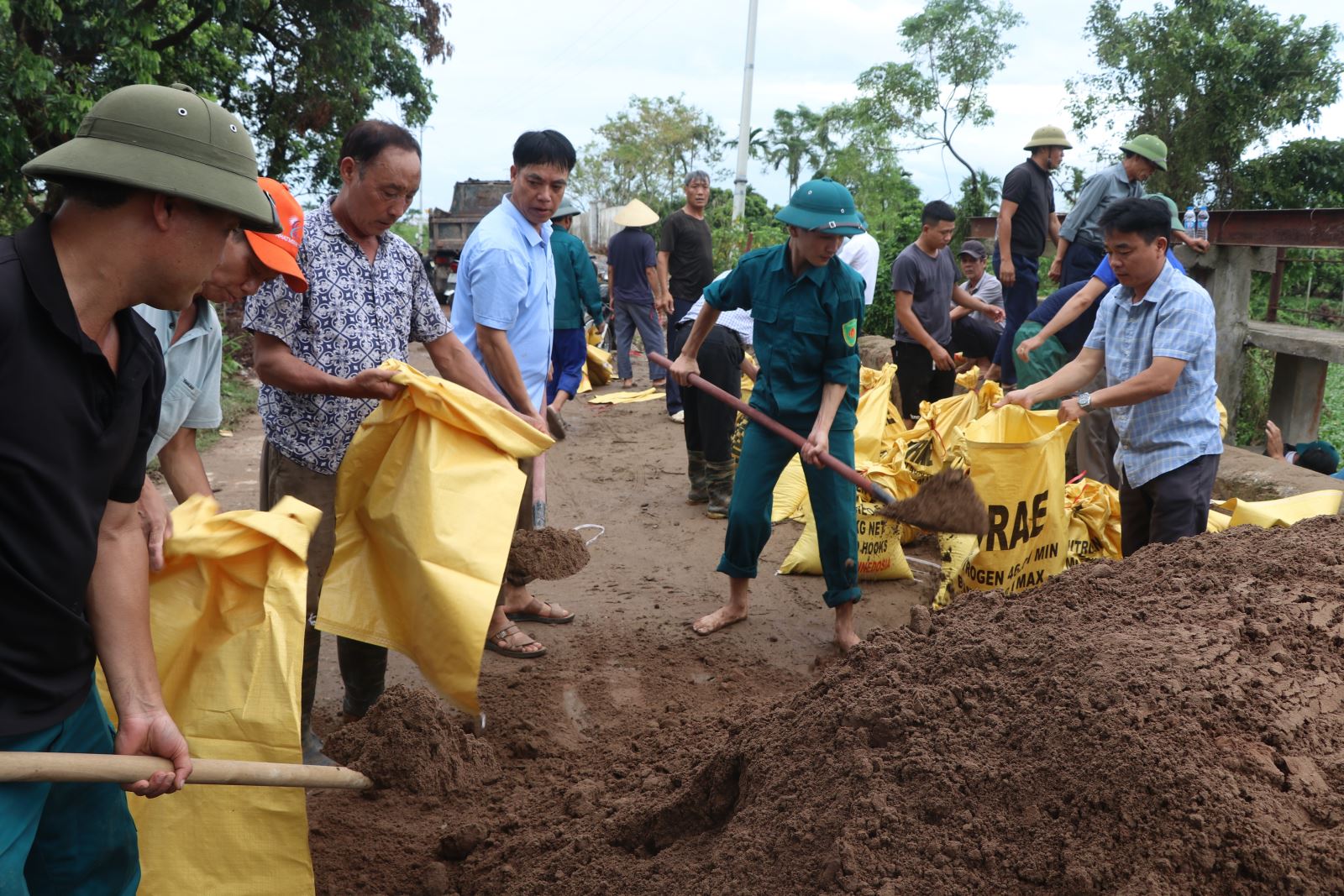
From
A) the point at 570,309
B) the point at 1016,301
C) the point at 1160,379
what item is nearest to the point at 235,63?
the point at 570,309

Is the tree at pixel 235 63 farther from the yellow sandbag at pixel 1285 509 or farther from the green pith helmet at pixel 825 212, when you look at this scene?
the yellow sandbag at pixel 1285 509

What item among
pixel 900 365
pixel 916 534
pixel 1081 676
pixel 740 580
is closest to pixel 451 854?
pixel 1081 676

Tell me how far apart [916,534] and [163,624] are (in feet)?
14.4

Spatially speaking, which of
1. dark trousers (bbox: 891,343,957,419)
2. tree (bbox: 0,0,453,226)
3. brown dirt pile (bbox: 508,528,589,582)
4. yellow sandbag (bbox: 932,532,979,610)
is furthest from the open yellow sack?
tree (bbox: 0,0,453,226)

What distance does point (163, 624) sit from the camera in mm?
2342

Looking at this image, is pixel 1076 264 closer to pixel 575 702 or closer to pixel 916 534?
pixel 916 534

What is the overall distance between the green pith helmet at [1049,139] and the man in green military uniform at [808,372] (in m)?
3.66

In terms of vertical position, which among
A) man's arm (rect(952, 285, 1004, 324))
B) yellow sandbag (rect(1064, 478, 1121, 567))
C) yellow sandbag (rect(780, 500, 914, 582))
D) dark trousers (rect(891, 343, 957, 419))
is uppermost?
man's arm (rect(952, 285, 1004, 324))

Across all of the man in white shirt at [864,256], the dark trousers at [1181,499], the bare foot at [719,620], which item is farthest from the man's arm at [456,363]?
the man in white shirt at [864,256]

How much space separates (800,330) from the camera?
4.29 meters

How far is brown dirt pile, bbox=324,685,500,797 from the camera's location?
3156mm

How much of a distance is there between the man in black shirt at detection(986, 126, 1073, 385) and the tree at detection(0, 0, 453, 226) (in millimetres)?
7301

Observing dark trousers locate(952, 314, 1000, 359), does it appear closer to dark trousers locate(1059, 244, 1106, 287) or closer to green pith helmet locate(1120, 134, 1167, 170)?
dark trousers locate(1059, 244, 1106, 287)

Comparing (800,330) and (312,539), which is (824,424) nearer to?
(800,330)
